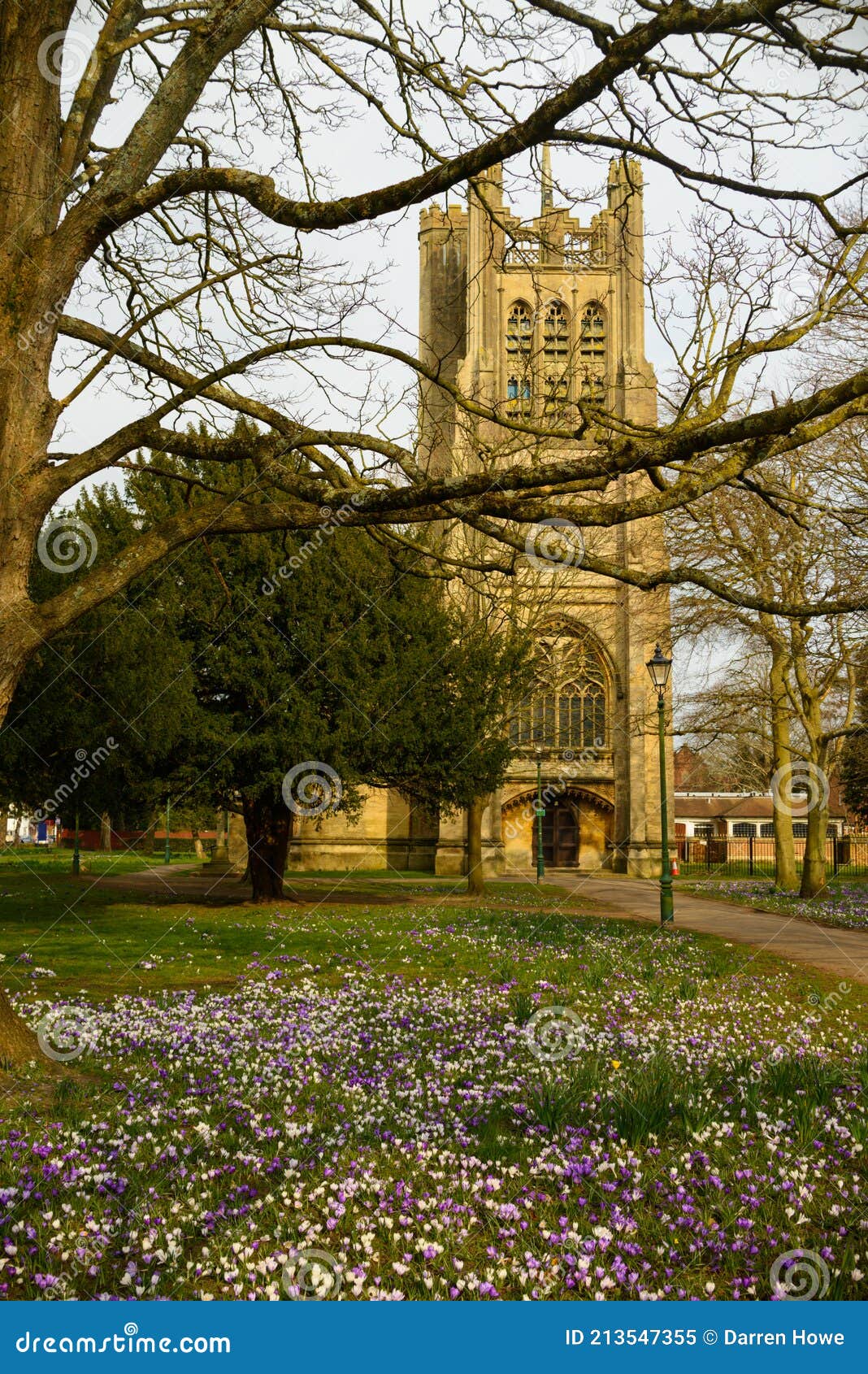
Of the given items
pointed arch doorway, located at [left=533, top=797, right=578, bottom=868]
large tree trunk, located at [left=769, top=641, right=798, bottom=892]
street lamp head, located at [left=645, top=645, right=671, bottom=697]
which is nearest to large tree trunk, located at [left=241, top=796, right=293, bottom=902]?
street lamp head, located at [left=645, top=645, right=671, bottom=697]

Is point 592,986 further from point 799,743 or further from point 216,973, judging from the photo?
point 799,743

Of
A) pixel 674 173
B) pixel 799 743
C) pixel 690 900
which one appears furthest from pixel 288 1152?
pixel 799 743

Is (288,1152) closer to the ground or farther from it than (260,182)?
closer to the ground

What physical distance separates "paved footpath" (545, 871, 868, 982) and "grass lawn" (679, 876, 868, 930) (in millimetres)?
448

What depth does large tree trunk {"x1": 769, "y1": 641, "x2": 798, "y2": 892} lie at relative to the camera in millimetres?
25406

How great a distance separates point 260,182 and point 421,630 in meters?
17.8

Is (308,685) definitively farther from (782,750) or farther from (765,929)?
(782,750)

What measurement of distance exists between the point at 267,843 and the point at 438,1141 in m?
18.3

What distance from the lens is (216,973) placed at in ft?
38.6

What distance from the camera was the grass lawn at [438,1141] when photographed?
152 inches

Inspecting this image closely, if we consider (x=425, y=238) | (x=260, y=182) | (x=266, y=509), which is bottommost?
(x=266, y=509)

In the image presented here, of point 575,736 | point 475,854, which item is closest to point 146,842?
point 575,736

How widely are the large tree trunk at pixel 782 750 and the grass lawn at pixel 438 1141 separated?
15.6 metres

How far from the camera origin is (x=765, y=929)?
1733cm
